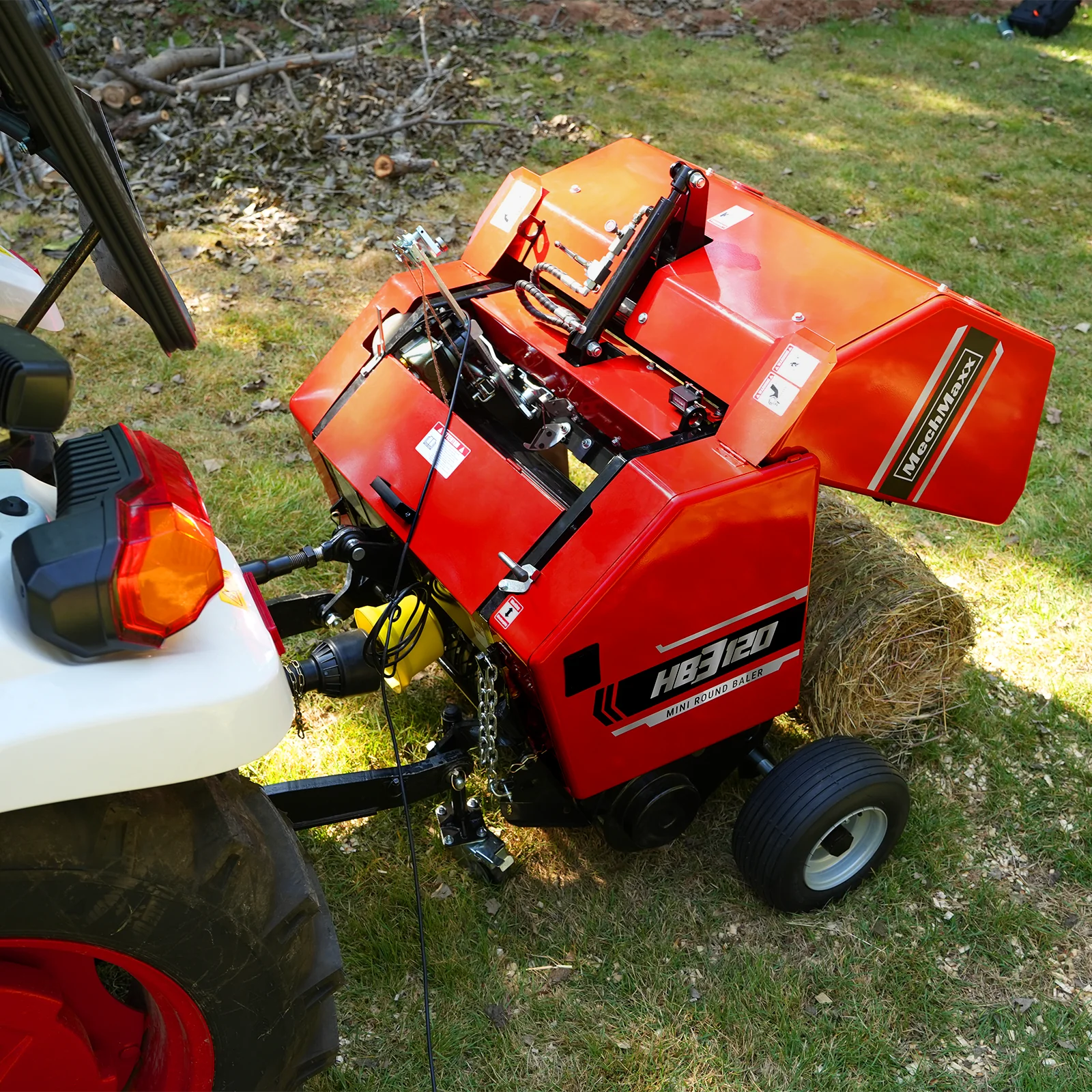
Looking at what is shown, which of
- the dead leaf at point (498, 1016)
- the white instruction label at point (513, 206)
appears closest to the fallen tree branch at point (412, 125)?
the white instruction label at point (513, 206)

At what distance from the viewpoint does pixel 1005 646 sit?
3.51 m

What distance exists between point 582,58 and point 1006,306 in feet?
15.1

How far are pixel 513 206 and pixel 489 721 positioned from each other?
1633mm

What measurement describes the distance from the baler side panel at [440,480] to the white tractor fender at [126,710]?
0.87m

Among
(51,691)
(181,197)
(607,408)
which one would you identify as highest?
(51,691)

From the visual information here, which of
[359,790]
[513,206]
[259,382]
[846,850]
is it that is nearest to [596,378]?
[513,206]

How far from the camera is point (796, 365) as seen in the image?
229cm

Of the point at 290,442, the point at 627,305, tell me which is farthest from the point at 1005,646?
the point at 290,442

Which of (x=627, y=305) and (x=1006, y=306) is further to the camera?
(x=1006, y=306)

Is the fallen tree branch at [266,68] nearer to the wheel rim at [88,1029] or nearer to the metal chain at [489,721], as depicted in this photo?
the metal chain at [489,721]

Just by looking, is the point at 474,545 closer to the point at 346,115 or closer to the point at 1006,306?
the point at 1006,306

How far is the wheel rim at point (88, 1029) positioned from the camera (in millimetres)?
1586

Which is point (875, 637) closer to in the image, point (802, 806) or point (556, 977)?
point (802, 806)

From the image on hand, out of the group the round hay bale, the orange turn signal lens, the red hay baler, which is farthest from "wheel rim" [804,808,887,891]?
the orange turn signal lens
